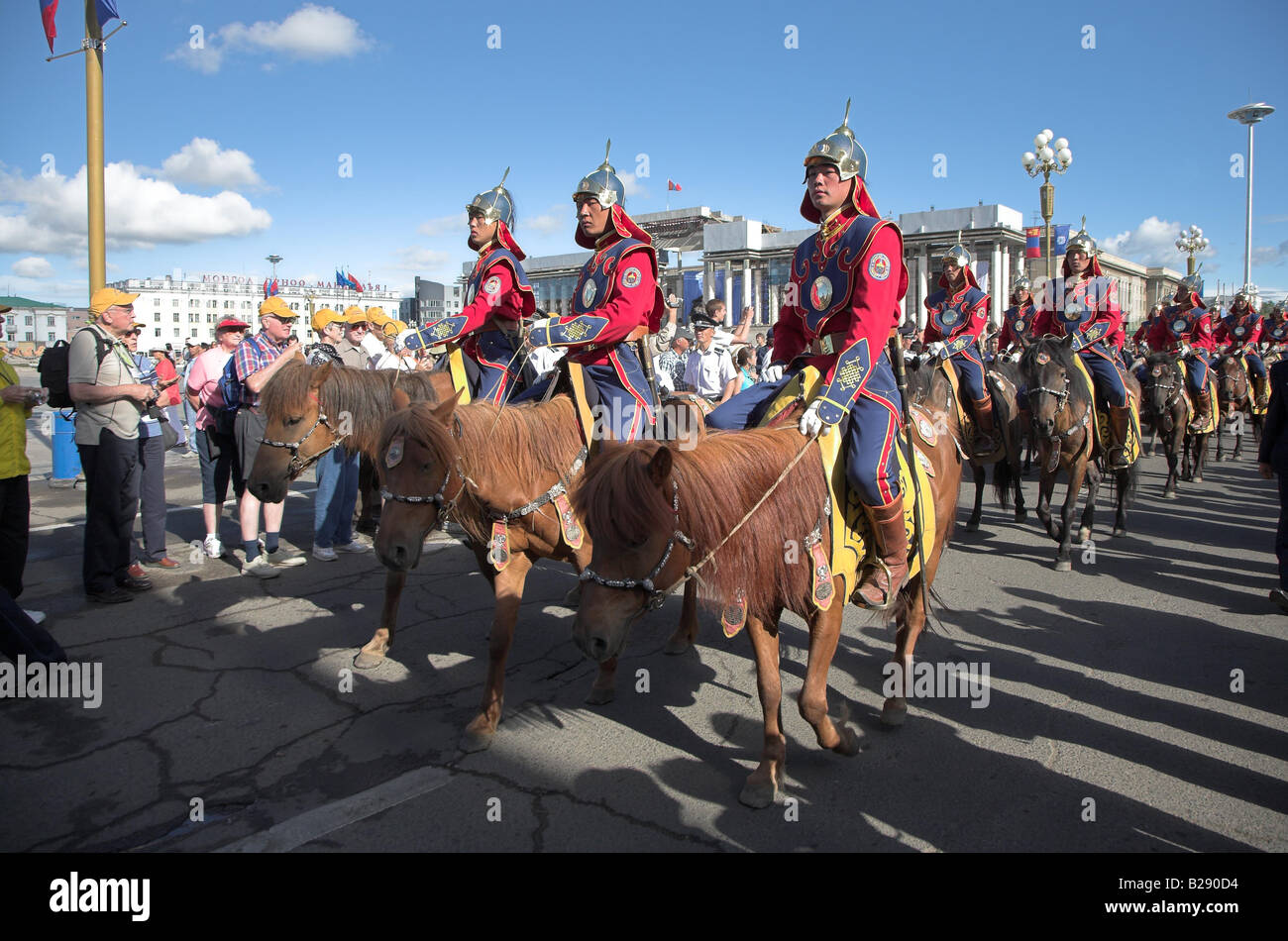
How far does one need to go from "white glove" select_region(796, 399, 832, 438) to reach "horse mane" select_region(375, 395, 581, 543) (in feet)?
5.09

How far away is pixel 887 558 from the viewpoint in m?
3.68

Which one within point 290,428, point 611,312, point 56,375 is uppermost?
point 611,312

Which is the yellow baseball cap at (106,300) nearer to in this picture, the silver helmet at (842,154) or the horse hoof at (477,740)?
the horse hoof at (477,740)

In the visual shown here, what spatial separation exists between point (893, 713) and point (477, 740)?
2.20 metres

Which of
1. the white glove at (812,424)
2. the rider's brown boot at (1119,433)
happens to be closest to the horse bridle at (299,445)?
the white glove at (812,424)

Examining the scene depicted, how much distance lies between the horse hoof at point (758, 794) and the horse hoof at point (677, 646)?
191 cm

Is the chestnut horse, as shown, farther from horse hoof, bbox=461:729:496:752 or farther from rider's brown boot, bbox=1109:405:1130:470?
rider's brown boot, bbox=1109:405:1130:470

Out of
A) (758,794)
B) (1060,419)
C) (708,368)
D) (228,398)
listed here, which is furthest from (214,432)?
(1060,419)

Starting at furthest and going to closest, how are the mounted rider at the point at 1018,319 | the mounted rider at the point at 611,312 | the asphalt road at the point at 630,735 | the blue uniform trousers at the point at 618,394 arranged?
the mounted rider at the point at 1018,319 → the blue uniform trousers at the point at 618,394 → the mounted rider at the point at 611,312 → the asphalt road at the point at 630,735

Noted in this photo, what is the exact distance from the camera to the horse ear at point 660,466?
2.70 metres

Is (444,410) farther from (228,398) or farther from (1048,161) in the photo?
(1048,161)

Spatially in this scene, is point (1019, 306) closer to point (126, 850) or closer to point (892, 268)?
point (892, 268)

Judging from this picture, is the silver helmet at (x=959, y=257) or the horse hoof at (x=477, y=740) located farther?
the silver helmet at (x=959, y=257)
